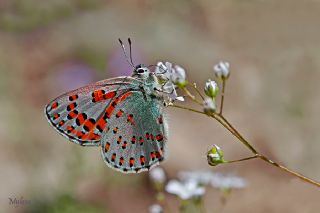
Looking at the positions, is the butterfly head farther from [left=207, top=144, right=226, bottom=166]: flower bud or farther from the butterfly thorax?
[left=207, top=144, right=226, bottom=166]: flower bud

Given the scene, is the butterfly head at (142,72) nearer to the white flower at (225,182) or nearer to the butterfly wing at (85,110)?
the butterfly wing at (85,110)

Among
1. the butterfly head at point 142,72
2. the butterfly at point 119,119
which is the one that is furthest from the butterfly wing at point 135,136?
the butterfly head at point 142,72

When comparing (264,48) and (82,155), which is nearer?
(82,155)

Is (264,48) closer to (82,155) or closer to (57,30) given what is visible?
(57,30)

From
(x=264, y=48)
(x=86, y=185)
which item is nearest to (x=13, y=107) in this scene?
(x=86, y=185)

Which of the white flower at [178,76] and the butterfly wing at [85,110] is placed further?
the butterfly wing at [85,110]

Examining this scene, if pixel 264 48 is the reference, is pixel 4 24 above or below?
above

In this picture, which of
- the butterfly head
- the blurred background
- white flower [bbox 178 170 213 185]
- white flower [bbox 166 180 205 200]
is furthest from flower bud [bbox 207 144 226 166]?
the blurred background
